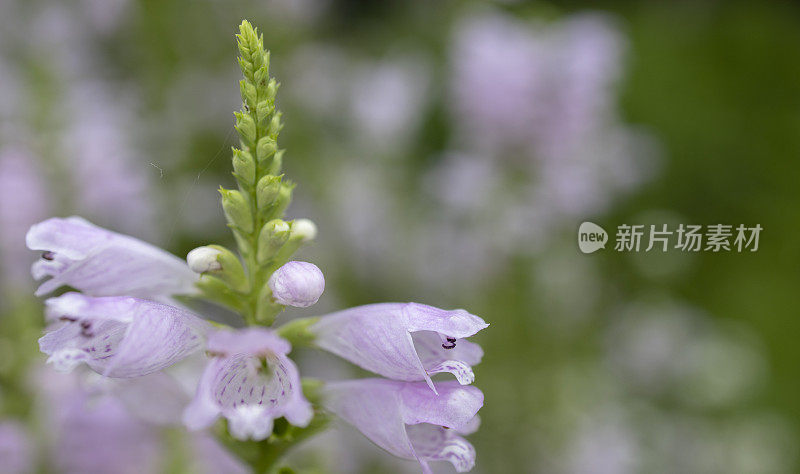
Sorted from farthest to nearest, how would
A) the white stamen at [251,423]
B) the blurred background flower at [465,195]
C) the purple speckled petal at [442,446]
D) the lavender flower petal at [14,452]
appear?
the blurred background flower at [465,195] → the lavender flower petal at [14,452] → the purple speckled petal at [442,446] → the white stamen at [251,423]

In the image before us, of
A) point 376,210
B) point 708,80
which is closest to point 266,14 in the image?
point 376,210

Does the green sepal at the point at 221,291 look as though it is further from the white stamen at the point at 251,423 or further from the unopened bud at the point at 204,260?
the white stamen at the point at 251,423

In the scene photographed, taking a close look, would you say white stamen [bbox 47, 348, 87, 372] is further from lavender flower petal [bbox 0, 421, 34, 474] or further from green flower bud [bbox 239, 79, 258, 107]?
lavender flower petal [bbox 0, 421, 34, 474]

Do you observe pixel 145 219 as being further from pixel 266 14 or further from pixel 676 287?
pixel 676 287

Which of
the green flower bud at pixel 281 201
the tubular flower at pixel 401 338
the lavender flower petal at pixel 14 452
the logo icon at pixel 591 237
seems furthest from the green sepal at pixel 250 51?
the logo icon at pixel 591 237

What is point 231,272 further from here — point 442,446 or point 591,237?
point 591,237

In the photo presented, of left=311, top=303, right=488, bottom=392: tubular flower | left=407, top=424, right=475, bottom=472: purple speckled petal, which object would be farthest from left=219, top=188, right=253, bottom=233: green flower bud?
left=407, top=424, right=475, bottom=472: purple speckled petal

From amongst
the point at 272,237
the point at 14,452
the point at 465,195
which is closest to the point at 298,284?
the point at 272,237
